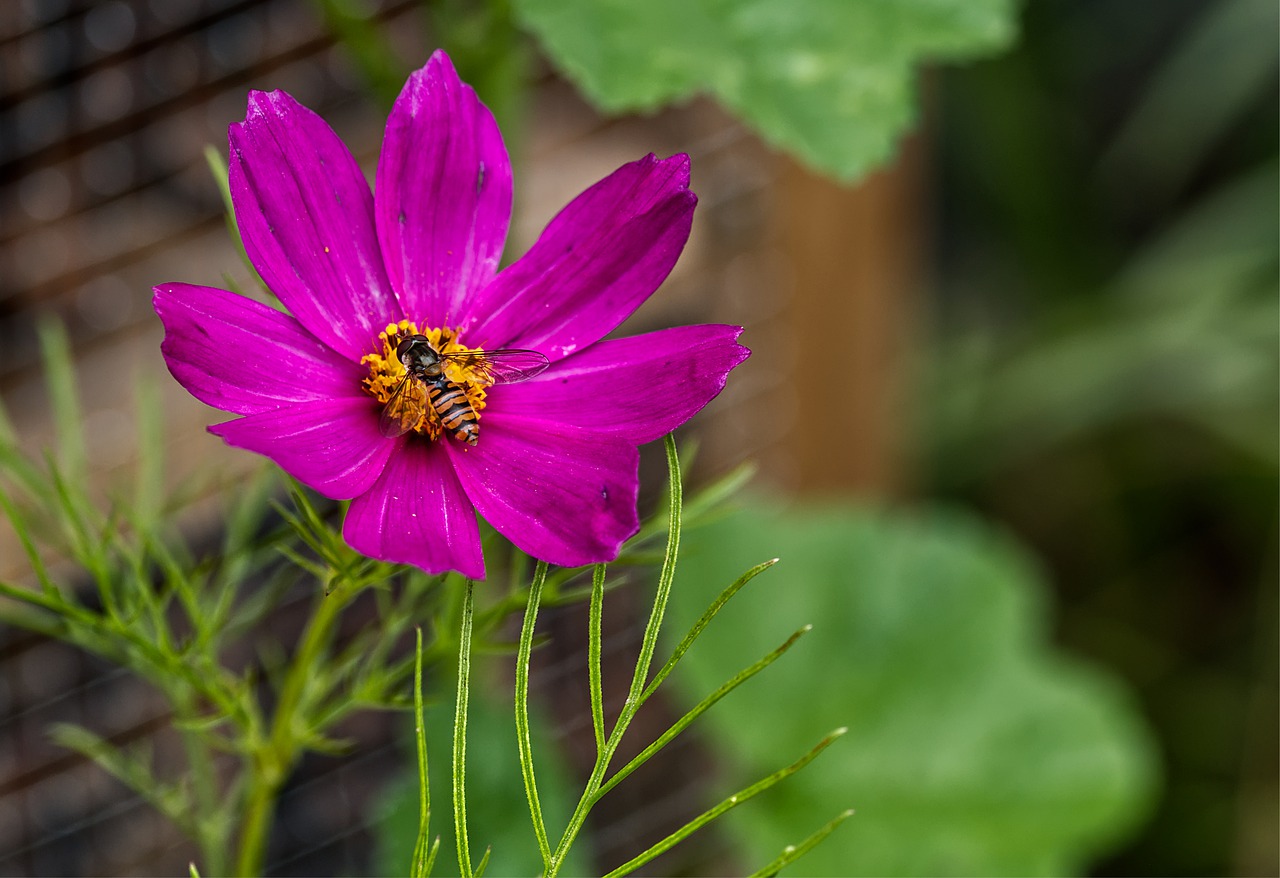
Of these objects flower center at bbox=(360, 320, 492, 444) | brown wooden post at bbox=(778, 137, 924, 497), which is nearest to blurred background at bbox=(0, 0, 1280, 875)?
brown wooden post at bbox=(778, 137, 924, 497)

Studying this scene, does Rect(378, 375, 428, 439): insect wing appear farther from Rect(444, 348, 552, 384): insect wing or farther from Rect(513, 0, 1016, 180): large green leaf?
Rect(513, 0, 1016, 180): large green leaf

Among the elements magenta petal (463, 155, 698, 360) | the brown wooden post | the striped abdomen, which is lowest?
the brown wooden post

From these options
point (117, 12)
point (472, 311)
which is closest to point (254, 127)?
point (472, 311)

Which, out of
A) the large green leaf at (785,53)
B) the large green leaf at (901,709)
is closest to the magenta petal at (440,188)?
the large green leaf at (785,53)

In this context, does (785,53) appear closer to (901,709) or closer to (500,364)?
(500,364)

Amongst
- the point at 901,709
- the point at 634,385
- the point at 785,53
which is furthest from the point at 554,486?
the point at 901,709

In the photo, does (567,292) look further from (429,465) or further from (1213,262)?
(1213,262)

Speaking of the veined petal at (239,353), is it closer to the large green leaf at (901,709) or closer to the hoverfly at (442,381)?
the hoverfly at (442,381)

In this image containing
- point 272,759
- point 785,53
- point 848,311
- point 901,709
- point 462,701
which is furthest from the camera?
point 848,311
